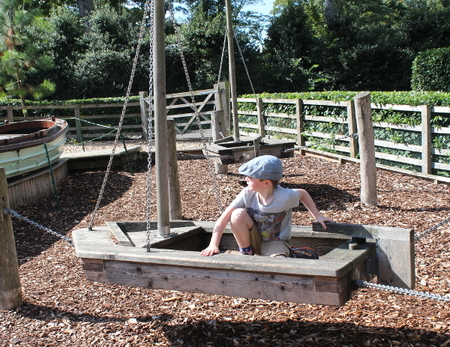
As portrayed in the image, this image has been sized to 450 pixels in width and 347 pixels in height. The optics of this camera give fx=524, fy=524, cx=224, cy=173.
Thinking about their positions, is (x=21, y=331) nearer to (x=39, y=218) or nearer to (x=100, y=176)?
(x=39, y=218)

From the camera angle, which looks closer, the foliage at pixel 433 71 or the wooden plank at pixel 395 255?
the wooden plank at pixel 395 255

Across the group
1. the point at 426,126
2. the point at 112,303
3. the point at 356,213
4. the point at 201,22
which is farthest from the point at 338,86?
the point at 112,303

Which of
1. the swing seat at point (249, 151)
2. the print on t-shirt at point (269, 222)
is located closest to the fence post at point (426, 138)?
the swing seat at point (249, 151)

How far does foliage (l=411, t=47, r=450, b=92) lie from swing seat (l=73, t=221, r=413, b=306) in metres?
15.6

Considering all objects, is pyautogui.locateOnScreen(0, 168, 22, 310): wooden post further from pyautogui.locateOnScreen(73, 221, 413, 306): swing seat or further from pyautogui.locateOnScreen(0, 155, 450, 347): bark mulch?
pyautogui.locateOnScreen(73, 221, 413, 306): swing seat

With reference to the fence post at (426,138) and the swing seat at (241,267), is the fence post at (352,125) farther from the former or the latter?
the swing seat at (241,267)

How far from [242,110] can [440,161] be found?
742 centimetres

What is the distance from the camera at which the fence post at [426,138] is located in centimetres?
780

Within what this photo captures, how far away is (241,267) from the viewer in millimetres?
2750

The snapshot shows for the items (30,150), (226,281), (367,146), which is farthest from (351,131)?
(226,281)

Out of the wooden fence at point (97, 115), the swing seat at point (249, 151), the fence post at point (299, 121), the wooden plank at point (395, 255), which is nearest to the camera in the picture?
the wooden plank at point (395, 255)

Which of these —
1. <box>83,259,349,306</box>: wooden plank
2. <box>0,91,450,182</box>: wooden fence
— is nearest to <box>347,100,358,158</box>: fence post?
<box>0,91,450,182</box>: wooden fence

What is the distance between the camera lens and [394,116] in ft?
28.5

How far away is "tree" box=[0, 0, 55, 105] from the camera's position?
16172mm
